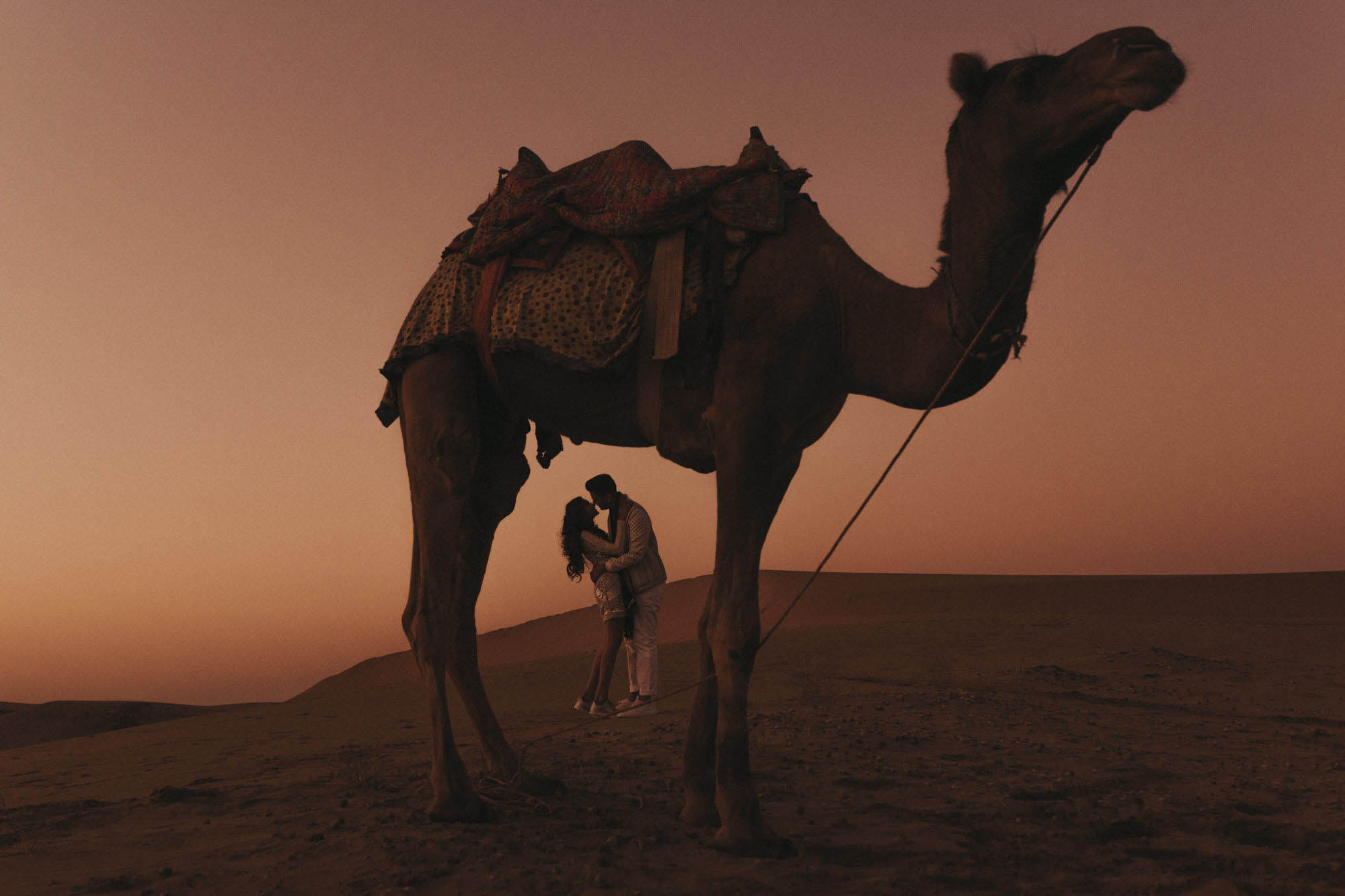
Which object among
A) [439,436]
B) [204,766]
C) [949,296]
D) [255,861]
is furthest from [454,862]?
[204,766]

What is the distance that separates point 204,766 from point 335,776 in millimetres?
Answer: 1827

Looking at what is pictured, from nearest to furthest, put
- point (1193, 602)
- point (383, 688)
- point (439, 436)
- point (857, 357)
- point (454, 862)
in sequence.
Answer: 1. point (454, 862)
2. point (857, 357)
3. point (439, 436)
4. point (383, 688)
5. point (1193, 602)

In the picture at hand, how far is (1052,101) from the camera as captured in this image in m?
4.05

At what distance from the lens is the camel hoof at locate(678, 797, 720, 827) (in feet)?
16.0

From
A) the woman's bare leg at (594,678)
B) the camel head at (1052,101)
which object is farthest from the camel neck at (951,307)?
the woman's bare leg at (594,678)

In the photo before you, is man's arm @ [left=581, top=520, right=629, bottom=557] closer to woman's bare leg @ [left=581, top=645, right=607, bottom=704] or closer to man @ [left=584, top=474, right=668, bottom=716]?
man @ [left=584, top=474, right=668, bottom=716]

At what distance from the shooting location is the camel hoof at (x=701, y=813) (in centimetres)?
488

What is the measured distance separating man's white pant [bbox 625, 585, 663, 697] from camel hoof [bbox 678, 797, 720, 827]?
4437mm

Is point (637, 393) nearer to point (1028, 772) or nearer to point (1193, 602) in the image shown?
point (1028, 772)

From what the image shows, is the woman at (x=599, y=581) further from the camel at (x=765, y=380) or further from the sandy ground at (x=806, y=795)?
the camel at (x=765, y=380)

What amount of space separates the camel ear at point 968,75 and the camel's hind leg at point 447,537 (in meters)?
2.72

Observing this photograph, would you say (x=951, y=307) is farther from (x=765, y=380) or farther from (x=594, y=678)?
(x=594, y=678)

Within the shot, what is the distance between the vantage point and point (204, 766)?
7793mm

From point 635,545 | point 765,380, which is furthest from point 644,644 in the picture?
point 765,380
